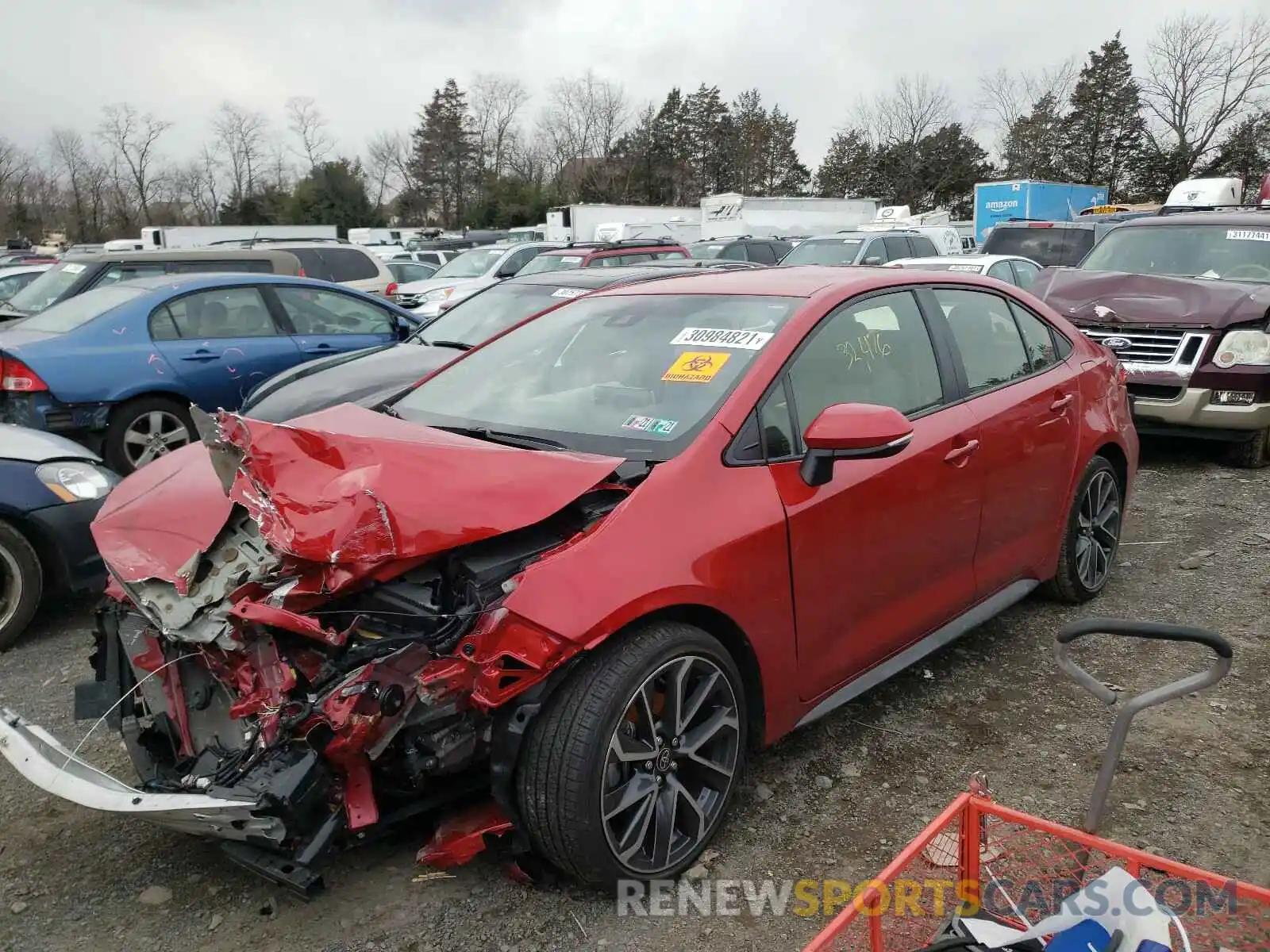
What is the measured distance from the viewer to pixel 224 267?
1059 centimetres

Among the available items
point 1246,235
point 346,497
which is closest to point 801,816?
point 346,497

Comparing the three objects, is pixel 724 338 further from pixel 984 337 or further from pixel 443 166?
pixel 443 166

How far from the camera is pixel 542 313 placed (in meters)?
4.14

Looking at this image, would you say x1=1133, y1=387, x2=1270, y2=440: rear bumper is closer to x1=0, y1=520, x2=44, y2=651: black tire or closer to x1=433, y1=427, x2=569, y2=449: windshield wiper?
x1=433, y1=427, x2=569, y2=449: windshield wiper

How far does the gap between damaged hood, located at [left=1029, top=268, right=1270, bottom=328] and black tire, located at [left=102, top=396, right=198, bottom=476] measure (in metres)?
7.01

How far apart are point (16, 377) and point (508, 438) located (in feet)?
16.4

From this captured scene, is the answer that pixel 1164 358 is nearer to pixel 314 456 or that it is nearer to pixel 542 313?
pixel 542 313

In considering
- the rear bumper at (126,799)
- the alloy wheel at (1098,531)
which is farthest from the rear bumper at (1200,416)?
the rear bumper at (126,799)

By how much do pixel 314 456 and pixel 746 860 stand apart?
1750 millimetres

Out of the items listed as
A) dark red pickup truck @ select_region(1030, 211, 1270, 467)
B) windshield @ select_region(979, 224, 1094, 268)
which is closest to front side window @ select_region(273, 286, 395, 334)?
dark red pickup truck @ select_region(1030, 211, 1270, 467)

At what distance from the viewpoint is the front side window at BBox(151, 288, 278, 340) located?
731 centimetres

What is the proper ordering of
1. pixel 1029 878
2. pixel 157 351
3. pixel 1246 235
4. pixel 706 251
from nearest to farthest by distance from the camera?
pixel 1029 878 → pixel 157 351 → pixel 1246 235 → pixel 706 251

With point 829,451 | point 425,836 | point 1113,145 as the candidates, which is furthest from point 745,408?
point 1113,145

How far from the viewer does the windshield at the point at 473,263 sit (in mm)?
16469
